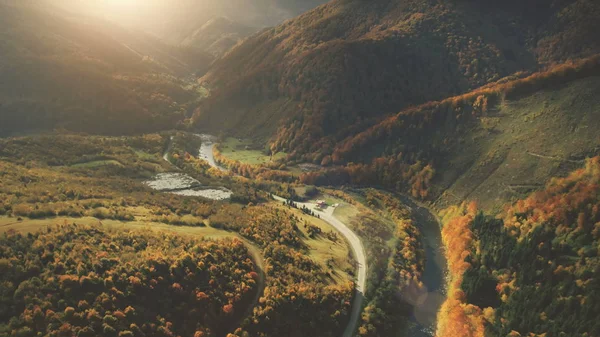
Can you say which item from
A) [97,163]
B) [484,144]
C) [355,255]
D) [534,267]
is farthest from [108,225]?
[484,144]

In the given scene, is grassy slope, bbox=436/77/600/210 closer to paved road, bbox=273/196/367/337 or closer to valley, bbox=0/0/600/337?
valley, bbox=0/0/600/337

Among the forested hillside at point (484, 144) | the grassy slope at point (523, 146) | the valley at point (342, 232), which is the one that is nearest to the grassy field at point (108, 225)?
the valley at point (342, 232)

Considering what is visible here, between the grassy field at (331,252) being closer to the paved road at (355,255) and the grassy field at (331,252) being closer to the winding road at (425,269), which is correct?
the paved road at (355,255)

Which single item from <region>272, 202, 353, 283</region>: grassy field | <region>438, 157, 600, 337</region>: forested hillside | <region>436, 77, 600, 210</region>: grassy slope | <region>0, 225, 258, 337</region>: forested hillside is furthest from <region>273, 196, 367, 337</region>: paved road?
<region>436, 77, 600, 210</region>: grassy slope

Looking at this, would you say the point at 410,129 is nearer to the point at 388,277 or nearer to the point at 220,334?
the point at 388,277

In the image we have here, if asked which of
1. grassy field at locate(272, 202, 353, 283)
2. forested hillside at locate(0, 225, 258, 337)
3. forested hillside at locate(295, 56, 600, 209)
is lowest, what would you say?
forested hillside at locate(0, 225, 258, 337)

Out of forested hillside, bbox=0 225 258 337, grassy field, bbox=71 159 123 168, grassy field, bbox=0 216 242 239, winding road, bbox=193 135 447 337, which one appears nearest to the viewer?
forested hillside, bbox=0 225 258 337

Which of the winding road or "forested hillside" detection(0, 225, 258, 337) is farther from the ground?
the winding road

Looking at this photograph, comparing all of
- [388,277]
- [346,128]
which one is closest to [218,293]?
[388,277]
